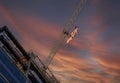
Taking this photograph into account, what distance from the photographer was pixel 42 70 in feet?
85.8

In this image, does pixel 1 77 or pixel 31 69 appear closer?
pixel 1 77

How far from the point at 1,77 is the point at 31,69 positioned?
7.12m

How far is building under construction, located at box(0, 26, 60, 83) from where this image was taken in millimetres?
18609

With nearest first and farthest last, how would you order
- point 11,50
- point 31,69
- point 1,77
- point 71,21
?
point 1,77 → point 11,50 → point 31,69 → point 71,21

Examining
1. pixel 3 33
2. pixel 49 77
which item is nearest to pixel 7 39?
pixel 3 33

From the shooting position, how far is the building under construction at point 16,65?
18609mm

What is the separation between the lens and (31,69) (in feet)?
82.9

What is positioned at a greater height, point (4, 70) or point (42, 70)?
point (42, 70)

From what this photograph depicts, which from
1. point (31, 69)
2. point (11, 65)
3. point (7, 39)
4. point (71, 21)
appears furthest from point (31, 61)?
point (71, 21)

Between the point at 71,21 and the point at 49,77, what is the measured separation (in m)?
52.9

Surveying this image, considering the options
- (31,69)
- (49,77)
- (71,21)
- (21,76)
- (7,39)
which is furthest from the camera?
(71,21)

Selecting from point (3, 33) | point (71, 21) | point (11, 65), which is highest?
point (71, 21)

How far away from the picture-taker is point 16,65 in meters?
19.5

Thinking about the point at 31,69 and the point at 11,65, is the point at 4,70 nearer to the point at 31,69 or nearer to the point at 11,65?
the point at 11,65
